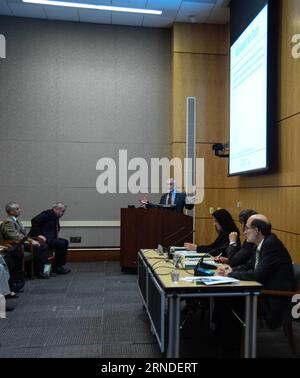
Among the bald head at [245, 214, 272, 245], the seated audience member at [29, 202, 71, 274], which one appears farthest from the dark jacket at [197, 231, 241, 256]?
the seated audience member at [29, 202, 71, 274]

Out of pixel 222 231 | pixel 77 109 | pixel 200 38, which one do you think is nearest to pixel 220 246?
pixel 222 231

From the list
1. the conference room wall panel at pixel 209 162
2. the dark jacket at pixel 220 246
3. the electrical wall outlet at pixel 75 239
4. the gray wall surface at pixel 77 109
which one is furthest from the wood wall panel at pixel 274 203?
the electrical wall outlet at pixel 75 239

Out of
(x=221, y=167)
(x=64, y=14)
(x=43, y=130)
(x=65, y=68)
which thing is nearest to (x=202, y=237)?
(x=221, y=167)

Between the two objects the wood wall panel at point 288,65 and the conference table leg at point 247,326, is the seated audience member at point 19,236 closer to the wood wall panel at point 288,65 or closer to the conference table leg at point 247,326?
the conference table leg at point 247,326

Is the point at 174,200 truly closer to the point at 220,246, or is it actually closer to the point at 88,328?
the point at 220,246

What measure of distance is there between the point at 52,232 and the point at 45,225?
0.16 metres

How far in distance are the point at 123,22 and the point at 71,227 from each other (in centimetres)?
391

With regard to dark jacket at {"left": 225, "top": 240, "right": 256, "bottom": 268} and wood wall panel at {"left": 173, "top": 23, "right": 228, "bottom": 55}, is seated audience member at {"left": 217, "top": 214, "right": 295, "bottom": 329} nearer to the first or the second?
dark jacket at {"left": 225, "top": 240, "right": 256, "bottom": 268}

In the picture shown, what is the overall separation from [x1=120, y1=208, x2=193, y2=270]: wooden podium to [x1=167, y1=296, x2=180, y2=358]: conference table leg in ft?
9.33

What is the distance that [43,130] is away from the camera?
6.62m

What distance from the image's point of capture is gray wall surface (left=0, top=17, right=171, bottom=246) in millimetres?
6527

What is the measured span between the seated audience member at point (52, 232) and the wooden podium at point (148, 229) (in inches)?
38.6

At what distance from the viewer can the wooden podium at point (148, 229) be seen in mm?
5250
